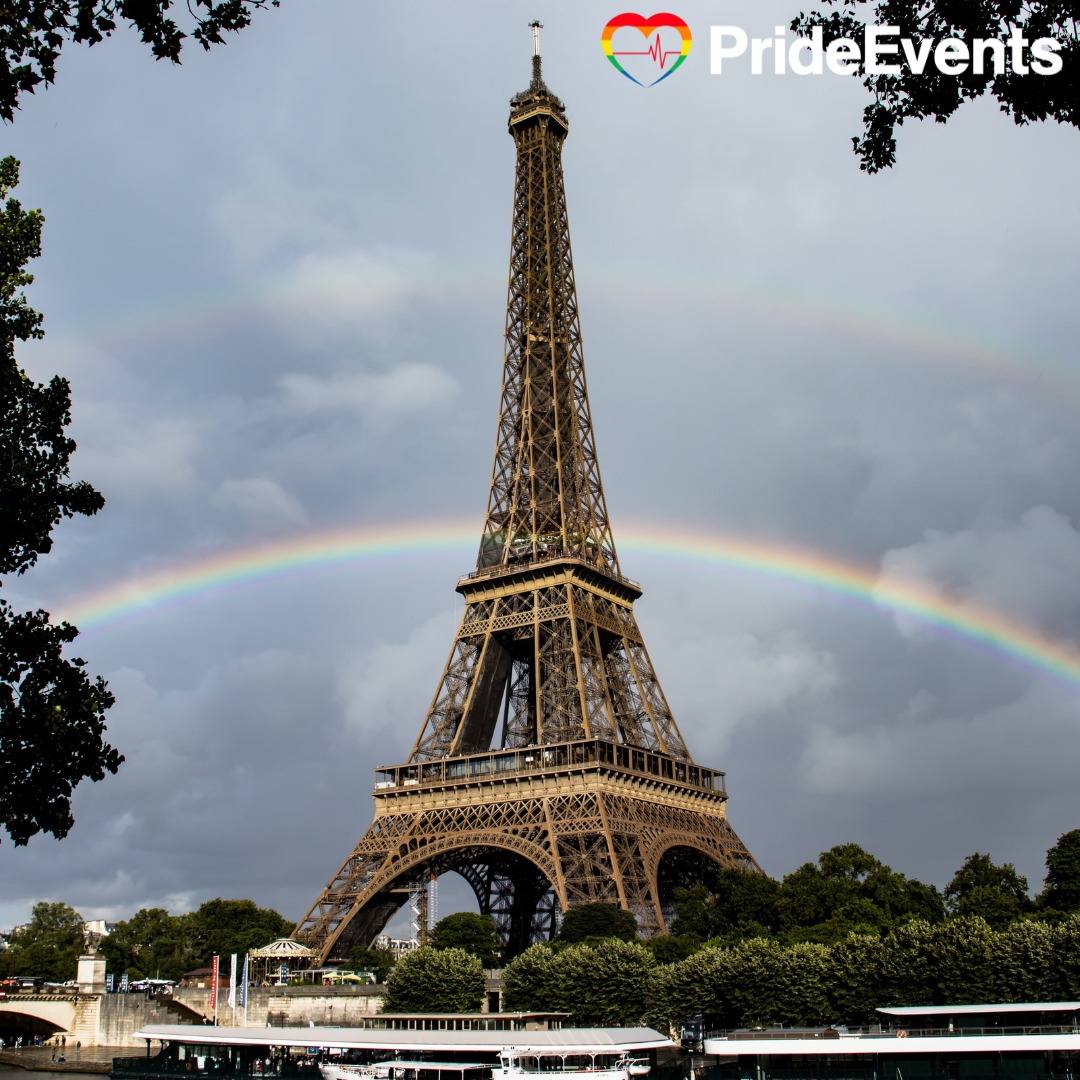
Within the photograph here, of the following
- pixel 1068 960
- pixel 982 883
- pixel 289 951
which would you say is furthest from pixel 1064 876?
pixel 289 951

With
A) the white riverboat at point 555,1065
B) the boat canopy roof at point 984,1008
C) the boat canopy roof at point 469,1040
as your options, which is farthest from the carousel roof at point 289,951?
the boat canopy roof at point 984,1008

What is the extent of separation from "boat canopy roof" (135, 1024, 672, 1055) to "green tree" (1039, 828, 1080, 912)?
3432 cm

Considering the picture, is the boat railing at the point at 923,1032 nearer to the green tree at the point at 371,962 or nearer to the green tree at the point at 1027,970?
the green tree at the point at 1027,970

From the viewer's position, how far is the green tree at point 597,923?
6962cm

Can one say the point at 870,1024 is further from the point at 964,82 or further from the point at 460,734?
the point at 964,82

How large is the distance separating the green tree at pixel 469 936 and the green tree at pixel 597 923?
42.8ft

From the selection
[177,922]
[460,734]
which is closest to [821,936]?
[460,734]

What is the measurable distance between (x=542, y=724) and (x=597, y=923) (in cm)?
2059

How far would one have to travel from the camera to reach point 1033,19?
49.3 feet

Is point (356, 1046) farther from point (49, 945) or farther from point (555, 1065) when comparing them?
point (49, 945)

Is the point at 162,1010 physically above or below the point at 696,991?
below

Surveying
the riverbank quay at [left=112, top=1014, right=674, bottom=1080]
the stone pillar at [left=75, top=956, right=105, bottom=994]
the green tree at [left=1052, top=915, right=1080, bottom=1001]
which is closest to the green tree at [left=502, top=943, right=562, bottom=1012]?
the riverbank quay at [left=112, top=1014, right=674, bottom=1080]

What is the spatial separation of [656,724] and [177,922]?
77.2m

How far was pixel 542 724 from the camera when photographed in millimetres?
88062
